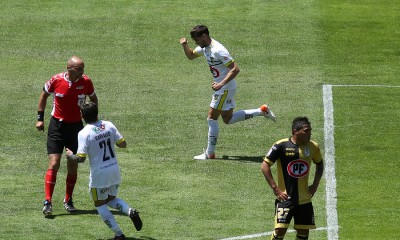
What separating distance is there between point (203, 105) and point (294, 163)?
400 inches

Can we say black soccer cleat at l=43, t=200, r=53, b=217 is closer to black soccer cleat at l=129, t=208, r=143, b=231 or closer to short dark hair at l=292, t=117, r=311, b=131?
black soccer cleat at l=129, t=208, r=143, b=231

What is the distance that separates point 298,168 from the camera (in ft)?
Result: 48.1

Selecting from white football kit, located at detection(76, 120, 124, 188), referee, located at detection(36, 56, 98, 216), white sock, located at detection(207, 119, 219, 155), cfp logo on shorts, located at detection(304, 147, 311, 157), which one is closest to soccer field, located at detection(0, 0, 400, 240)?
white sock, located at detection(207, 119, 219, 155)

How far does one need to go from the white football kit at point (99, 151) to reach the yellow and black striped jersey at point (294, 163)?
7.63 ft

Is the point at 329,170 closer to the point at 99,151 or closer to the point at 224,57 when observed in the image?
the point at 224,57

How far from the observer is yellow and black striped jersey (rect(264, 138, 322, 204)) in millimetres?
14616

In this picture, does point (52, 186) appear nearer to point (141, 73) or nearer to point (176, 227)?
point (176, 227)

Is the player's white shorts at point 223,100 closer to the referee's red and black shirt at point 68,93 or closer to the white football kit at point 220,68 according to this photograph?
the white football kit at point 220,68

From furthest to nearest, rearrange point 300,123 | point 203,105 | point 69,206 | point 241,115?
point 203,105 < point 241,115 < point 69,206 < point 300,123

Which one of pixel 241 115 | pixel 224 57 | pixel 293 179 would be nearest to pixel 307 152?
pixel 293 179

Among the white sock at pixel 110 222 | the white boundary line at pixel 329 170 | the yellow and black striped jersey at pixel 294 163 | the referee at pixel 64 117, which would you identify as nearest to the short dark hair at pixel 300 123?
the yellow and black striped jersey at pixel 294 163

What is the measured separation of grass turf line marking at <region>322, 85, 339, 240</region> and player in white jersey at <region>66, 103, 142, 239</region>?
3164 millimetres

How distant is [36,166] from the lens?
2019 centimetres

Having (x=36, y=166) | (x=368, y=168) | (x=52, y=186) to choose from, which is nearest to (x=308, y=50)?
(x=368, y=168)
